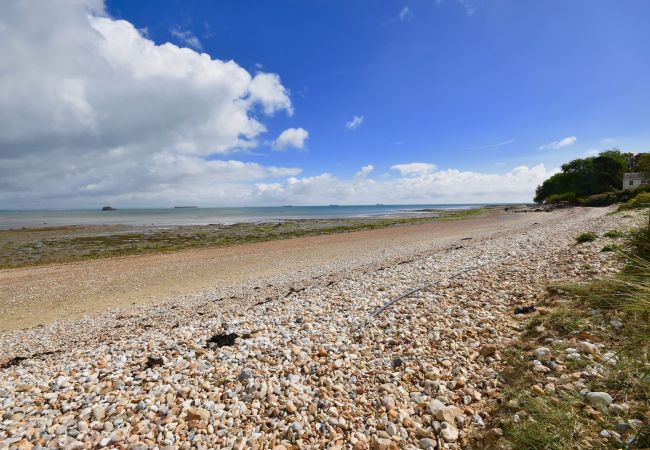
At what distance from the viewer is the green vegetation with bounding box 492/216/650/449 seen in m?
2.88

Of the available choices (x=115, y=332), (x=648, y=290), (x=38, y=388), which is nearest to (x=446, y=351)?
(x=648, y=290)

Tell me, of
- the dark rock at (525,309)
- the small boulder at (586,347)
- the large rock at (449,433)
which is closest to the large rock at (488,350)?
the small boulder at (586,347)

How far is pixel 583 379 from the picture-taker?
3609 mm

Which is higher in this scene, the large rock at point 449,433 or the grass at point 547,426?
A: the grass at point 547,426

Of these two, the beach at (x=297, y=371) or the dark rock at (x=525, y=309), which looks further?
the dark rock at (x=525, y=309)

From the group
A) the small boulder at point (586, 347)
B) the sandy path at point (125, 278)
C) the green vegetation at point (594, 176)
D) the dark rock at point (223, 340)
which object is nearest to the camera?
the small boulder at point (586, 347)

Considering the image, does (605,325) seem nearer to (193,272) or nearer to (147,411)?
(147,411)

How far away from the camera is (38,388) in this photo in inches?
169

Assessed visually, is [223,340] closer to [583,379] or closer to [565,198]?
[583,379]

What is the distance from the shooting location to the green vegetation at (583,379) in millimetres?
2885

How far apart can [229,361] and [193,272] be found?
1447cm

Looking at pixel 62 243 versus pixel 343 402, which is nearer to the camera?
pixel 343 402

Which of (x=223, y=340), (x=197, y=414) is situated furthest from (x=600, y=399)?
(x=223, y=340)

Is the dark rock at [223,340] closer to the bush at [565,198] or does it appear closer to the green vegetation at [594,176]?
the green vegetation at [594,176]
